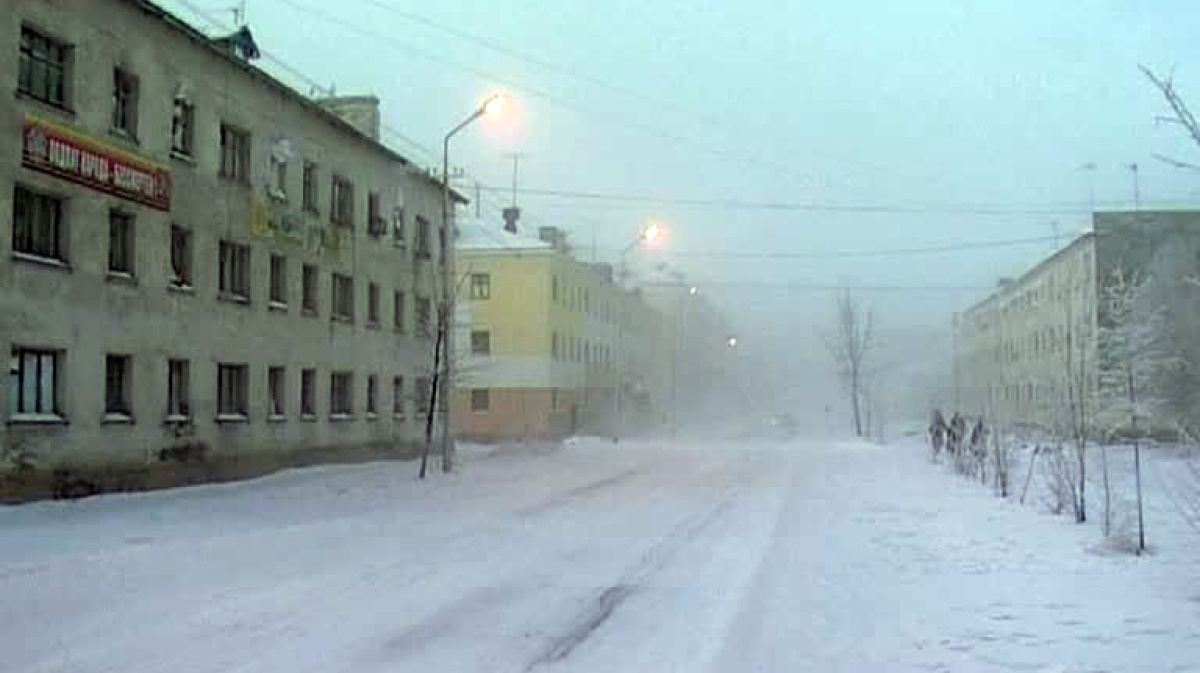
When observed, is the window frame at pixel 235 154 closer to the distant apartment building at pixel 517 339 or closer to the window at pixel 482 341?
the distant apartment building at pixel 517 339

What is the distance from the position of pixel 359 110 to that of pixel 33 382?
69.5 feet

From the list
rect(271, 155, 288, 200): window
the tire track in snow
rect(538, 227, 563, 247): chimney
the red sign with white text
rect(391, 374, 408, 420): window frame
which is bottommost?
the tire track in snow

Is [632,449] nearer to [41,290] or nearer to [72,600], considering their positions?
[41,290]

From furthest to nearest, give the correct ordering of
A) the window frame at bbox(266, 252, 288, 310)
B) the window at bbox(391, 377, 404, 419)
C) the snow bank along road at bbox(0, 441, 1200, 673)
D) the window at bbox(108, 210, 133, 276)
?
the window at bbox(391, 377, 404, 419) → the window frame at bbox(266, 252, 288, 310) → the window at bbox(108, 210, 133, 276) → the snow bank along road at bbox(0, 441, 1200, 673)

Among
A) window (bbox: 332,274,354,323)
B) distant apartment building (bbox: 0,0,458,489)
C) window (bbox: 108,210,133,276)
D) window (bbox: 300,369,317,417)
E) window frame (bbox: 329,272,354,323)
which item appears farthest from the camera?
window (bbox: 332,274,354,323)

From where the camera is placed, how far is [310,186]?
3212cm

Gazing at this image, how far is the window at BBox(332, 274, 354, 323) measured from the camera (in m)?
34.0

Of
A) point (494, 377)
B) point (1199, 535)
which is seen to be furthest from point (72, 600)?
point (494, 377)

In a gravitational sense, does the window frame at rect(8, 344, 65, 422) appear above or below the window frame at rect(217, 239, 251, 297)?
below

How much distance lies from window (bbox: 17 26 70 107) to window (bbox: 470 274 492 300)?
41884 millimetres

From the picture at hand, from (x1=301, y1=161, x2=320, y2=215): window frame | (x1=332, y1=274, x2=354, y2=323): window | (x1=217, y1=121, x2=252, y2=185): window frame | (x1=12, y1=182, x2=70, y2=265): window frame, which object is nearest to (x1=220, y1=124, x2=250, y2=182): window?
(x1=217, y1=121, x2=252, y2=185): window frame

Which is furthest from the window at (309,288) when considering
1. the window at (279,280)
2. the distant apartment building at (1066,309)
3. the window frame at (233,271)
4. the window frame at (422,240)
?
the distant apartment building at (1066,309)

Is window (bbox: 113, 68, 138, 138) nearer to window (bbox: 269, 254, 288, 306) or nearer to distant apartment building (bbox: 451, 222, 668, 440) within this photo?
window (bbox: 269, 254, 288, 306)

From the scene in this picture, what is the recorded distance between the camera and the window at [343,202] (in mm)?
33781
